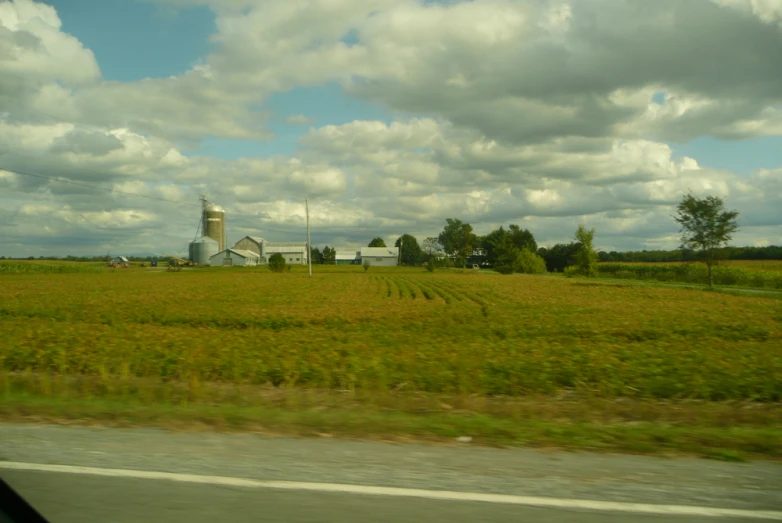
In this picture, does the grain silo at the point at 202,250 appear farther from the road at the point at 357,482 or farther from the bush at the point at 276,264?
the road at the point at 357,482

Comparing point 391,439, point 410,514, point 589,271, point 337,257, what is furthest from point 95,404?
point 337,257

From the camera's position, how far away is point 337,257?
17975 centimetres

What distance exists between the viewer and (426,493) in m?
4.61

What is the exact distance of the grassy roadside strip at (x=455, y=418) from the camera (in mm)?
6449

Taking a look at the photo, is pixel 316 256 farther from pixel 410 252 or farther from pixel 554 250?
pixel 554 250

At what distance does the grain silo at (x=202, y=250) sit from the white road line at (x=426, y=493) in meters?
134

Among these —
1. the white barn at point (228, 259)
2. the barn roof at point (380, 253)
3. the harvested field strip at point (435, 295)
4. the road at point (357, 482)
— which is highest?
the barn roof at point (380, 253)

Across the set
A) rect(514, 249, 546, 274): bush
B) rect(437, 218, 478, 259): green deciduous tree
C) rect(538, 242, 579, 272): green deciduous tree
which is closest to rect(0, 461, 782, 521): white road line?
rect(514, 249, 546, 274): bush

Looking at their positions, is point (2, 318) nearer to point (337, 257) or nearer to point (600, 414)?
point (600, 414)

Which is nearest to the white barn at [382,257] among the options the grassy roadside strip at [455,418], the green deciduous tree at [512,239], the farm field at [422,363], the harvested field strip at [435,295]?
the green deciduous tree at [512,239]

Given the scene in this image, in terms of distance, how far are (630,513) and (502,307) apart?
81.7 feet

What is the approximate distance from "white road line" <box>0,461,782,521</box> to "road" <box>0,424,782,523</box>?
0.05 feet

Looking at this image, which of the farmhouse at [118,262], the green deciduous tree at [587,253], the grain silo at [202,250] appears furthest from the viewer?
the grain silo at [202,250]

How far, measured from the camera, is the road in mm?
4227
